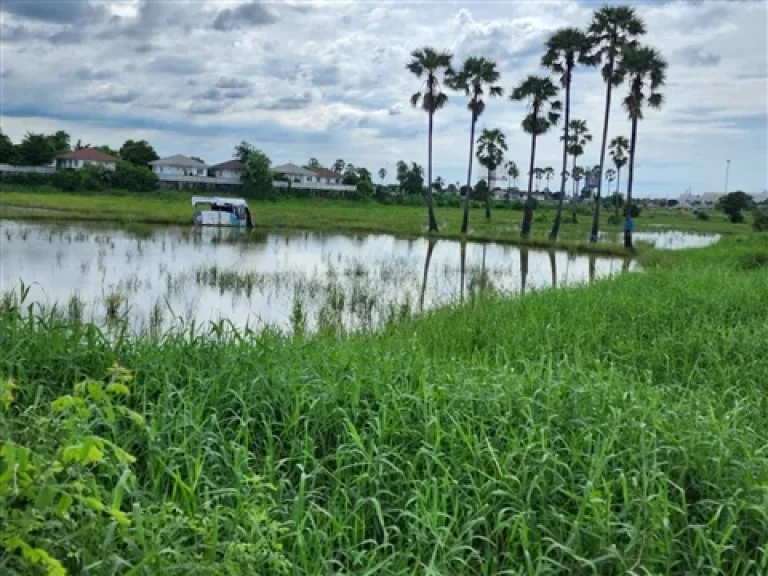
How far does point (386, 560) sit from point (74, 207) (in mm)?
32725

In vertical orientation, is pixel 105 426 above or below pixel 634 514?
above

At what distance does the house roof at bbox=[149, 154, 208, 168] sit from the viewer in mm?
59688

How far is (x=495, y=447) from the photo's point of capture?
11.1 feet

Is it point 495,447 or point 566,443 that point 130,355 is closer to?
point 495,447

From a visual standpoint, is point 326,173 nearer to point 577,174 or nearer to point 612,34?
point 577,174

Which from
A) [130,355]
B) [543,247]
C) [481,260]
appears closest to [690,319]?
[130,355]

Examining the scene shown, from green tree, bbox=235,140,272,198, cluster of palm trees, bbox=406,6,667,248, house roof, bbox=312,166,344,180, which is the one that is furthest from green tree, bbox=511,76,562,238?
house roof, bbox=312,166,344,180

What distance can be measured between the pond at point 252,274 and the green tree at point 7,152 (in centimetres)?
2762

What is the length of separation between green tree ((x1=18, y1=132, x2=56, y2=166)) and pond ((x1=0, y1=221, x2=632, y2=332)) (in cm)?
2895

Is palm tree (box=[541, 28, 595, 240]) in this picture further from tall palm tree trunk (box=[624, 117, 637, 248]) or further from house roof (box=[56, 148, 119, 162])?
house roof (box=[56, 148, 119, 162])

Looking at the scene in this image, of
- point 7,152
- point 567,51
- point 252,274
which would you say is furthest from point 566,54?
point 7,152

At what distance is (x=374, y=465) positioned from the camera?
3.03 meters

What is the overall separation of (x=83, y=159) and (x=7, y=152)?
877 cm

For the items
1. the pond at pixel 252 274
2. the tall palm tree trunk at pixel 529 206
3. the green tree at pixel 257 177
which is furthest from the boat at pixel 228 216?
the green tree at pixel 257 177
